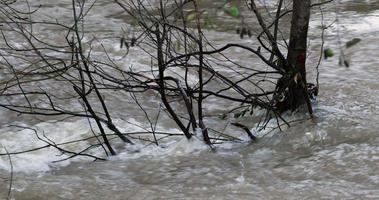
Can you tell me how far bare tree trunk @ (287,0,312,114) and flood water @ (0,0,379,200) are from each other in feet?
1.01

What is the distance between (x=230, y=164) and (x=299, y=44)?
1073 mm

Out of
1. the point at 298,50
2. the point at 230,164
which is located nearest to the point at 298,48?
the point at 298,50

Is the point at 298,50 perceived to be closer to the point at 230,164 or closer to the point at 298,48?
the point at 298,48

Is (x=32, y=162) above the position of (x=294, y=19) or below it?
below

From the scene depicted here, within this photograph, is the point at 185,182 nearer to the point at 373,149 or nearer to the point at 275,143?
the point at 275,143

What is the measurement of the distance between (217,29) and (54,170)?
4985 mm

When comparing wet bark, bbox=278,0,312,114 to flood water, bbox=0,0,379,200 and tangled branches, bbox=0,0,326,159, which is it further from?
flood water, bbox=0,0,379,200

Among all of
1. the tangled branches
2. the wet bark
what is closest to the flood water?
the tangled branches

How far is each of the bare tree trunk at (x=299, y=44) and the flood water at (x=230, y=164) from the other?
1.01ft

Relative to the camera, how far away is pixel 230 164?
13.7ft

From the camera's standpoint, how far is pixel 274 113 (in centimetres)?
473

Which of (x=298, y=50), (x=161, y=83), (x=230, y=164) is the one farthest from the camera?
(x=298, y=50)

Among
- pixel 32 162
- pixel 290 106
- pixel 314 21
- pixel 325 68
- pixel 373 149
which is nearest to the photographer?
pixel 373 149

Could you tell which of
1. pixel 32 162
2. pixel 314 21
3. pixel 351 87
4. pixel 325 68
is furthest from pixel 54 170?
pixel 314 21
